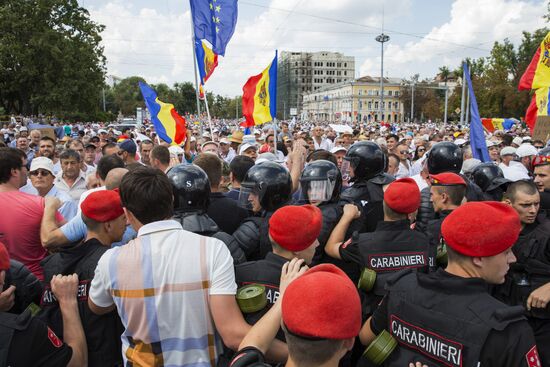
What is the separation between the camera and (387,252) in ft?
9.96

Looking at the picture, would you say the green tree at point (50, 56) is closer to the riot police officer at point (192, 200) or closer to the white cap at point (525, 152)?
the white cap at point (525, 152)

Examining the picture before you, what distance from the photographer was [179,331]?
224 centimetres

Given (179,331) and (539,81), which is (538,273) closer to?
(179,331)

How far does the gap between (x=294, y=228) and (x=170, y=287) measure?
2.41 ft

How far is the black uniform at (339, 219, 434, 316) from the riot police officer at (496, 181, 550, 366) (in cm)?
80

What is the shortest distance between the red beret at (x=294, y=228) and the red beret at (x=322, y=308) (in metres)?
0.84

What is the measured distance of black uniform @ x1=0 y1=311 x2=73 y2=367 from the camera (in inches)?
79.8

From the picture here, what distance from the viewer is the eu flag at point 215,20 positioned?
917cm

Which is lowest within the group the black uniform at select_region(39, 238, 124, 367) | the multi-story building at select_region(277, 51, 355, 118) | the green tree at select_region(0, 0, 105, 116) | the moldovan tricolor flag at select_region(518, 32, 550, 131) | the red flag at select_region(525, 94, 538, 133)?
the black uniform at select_region(39, 238, 124, 367)

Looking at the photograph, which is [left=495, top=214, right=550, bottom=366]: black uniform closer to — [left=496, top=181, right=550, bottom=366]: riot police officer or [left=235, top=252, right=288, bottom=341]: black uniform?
[left=496, top=181, right=550, bottom=366]: riot police officer

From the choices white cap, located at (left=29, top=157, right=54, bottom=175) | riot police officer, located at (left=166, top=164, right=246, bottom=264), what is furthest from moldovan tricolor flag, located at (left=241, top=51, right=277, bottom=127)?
riot police officer, located at (left=166, top=164, right=246, bottom=264)

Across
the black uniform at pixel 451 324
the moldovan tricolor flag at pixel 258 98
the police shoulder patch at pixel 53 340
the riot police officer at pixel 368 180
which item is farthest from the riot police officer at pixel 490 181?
the police shoulder patch at pixel 53 340

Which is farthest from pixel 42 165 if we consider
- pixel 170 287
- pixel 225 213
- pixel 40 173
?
pixel 170 287

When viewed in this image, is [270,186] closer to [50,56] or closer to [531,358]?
[531,358]
